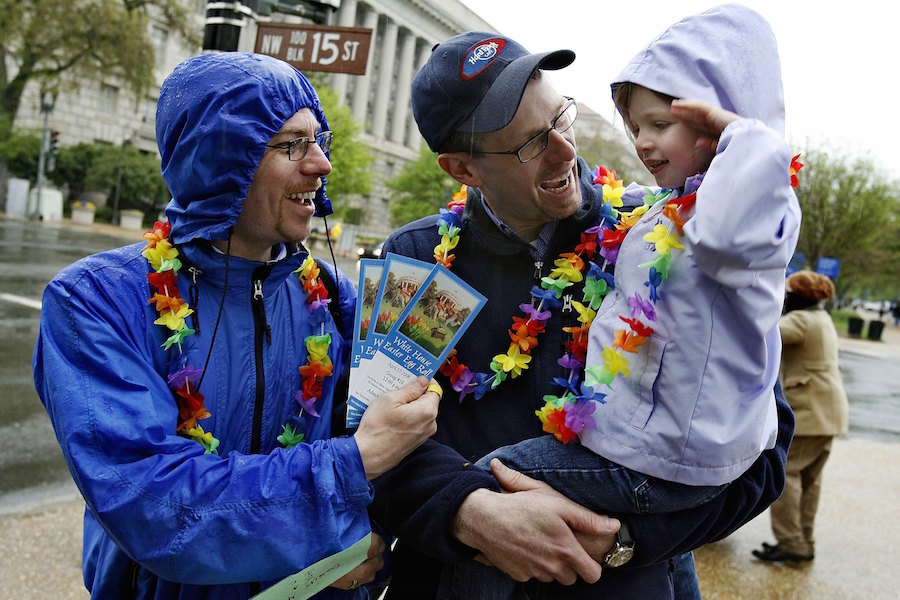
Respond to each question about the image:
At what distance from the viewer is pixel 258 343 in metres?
1.94

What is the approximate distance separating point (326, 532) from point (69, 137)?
4014 centimetres

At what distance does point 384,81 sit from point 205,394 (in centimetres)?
5359

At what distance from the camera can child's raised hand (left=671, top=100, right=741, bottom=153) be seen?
1.63 metres

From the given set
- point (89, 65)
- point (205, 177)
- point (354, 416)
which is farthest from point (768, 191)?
point (89, 65)

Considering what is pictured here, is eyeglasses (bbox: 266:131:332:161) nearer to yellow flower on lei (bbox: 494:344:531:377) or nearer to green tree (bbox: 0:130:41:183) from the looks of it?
yellow flower on lei (bbox: 494:344:531:377)

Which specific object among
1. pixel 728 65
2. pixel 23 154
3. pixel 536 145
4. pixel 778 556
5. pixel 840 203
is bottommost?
pixel 23 154

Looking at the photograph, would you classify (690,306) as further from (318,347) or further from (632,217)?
(318,347)

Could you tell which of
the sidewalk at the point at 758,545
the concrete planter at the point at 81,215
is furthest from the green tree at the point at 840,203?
the concrete planter at the point at 81,215

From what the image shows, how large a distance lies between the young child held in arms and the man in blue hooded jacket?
407mm

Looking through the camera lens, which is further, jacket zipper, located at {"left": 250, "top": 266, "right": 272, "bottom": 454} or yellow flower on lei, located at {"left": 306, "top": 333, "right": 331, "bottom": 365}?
yellow flower on lei, located at {"left": 306, "top": 333, "right": 331, "bottom": 365}

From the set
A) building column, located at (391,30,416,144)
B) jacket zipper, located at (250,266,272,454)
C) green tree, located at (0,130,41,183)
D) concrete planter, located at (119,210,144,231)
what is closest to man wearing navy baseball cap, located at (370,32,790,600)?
jacket zipper, located at (250,266,272,454)

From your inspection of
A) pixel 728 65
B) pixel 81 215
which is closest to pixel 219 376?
pixel 728 65

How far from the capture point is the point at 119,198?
108 feet

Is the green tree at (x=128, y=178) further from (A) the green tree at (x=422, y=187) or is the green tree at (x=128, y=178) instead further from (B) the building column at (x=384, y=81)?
(B) the building column at (x=384, y=81)
